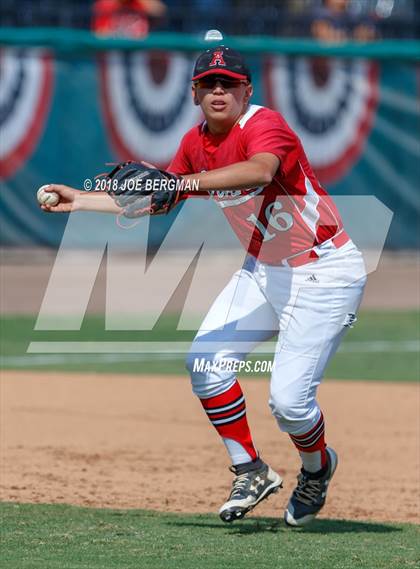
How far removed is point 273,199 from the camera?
6051 millimetres

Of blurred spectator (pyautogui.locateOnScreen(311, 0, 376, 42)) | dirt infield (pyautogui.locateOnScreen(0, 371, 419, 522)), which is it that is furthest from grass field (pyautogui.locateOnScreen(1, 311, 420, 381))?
blurred spectator (pyautogui.locateOnScreen(311, 0, 376, 42))

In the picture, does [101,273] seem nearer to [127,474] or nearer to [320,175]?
[320,175]

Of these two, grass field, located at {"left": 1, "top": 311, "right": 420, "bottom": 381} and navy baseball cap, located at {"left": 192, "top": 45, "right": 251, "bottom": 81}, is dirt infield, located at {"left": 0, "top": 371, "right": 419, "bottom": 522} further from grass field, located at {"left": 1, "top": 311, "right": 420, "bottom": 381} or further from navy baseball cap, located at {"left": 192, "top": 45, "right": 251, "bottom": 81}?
navy baseball cap, located at {"left": 192, "top": 45, "right": 251, "bottom": 81}

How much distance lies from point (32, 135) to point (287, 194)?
10634 mm

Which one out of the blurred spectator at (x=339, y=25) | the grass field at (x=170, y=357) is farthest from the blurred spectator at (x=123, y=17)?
the grass field at (x=170, y=357)

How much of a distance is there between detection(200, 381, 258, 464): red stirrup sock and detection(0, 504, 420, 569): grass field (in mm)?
463

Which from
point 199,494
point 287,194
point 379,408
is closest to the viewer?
point 287,194

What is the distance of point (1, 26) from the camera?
1761 centimetres

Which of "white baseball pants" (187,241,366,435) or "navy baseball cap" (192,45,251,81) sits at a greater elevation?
"navy baseball cap" (192,45,251,81)

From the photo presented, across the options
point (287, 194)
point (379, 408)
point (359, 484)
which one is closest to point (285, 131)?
point (287, 194)

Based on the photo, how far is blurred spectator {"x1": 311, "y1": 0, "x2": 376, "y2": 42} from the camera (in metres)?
18.8

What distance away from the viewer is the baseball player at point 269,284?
5914 mm

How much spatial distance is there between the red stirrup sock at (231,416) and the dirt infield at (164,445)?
86cm

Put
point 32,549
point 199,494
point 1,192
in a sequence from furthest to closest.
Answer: point 1,192 → point 199,494 → point 32,549
